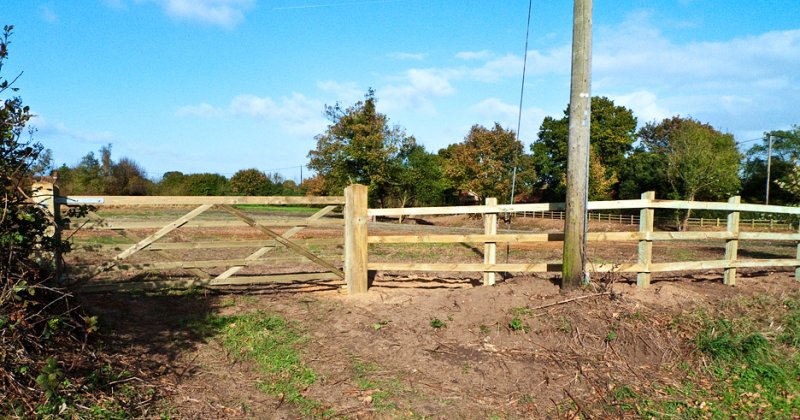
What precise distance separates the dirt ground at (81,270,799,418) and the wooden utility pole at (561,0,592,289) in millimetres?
643

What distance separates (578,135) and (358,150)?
103ft

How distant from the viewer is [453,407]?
13.4 ft

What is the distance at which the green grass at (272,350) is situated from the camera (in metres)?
4.12

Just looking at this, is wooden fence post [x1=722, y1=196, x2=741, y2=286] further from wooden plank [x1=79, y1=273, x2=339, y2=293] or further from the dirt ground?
wooden plank [x1=79, y1=273, x2=339, y2=293]

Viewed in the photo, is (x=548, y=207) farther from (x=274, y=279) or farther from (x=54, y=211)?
(x=54, y=211)

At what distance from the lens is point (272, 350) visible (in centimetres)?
489

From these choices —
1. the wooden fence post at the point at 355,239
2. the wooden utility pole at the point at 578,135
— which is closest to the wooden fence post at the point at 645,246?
the wooden utility pole at the point at 578,135

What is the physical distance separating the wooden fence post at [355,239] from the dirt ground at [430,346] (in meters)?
0.23

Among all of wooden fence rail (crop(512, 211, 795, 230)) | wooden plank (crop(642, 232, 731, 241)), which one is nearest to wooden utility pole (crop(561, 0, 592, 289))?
wooden plank (crop(642, 232, 731, 241))

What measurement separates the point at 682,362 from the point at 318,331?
386cm

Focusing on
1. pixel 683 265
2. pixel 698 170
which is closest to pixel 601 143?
pixel 698 170

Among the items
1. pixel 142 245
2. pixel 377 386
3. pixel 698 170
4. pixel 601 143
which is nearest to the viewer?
pixel 377 386

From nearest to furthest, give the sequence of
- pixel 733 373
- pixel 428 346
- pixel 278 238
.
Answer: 1. pixel 733 373
2. pixel 428 346
3. pixel 278 238

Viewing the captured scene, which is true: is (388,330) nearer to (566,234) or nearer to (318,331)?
(318,331)
